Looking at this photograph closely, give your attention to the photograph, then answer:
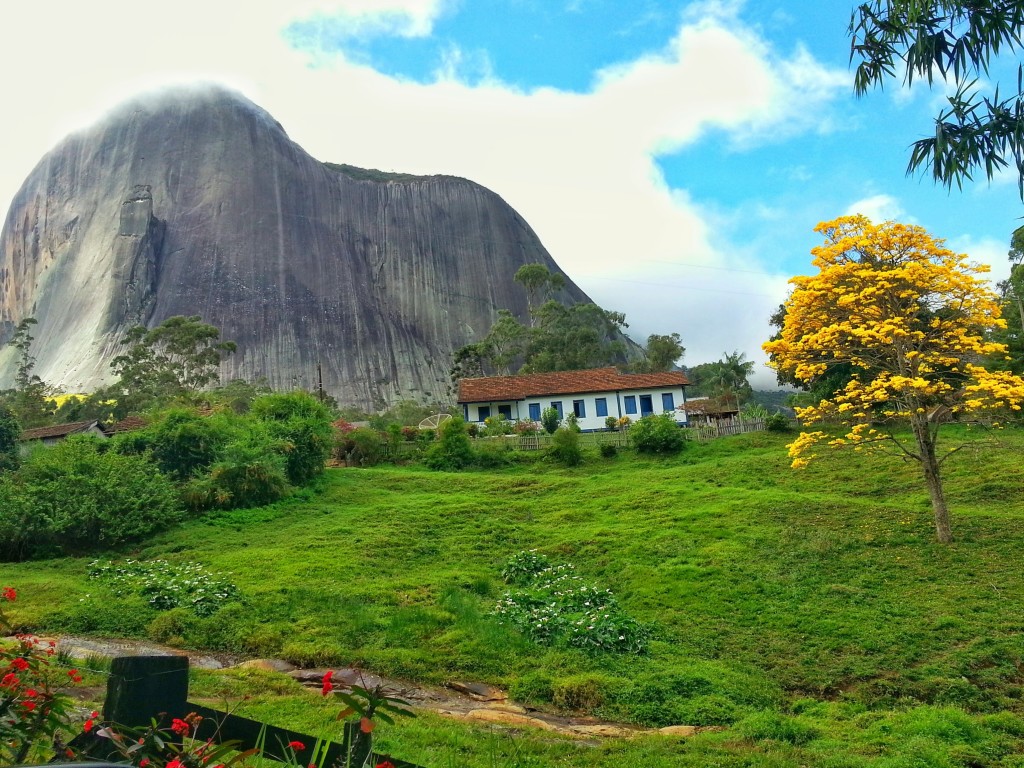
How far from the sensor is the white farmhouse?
37.6 m

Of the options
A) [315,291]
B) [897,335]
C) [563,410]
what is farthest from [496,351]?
[897,335]

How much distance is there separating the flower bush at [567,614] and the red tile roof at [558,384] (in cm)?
2491

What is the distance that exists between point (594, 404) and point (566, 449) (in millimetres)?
11165

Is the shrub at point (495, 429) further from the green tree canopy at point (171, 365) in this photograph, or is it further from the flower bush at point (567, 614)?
the green tree canopy at point (171, 365)

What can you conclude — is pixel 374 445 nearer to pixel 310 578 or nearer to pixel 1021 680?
pixel 310 578

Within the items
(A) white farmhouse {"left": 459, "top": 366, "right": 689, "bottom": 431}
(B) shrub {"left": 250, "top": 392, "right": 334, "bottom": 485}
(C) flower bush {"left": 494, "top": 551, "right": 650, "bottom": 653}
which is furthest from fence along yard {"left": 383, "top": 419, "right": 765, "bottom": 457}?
(C) flower bush {"left": 494, "top": 551, "right": 650, "bottom": 653}

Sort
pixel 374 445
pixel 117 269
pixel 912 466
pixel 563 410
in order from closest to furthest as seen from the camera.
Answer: pixel 912 466 → pixel 374 445 → pixel 563 410 → pixel 117 269

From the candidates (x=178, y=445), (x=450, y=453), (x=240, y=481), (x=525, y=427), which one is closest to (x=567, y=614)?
(x=240, y=481)

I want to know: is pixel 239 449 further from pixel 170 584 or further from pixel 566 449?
pixel 566 449

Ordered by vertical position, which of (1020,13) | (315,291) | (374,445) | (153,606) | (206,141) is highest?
(206,141)

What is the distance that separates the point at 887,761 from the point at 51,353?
84.0 meters

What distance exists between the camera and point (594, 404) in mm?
37812

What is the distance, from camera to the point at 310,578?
12.8 m

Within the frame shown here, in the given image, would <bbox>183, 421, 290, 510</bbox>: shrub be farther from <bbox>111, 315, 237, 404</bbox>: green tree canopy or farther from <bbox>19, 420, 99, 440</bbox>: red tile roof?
<bbox>111, 315, 237, 404</bbox>: green tree canopy
